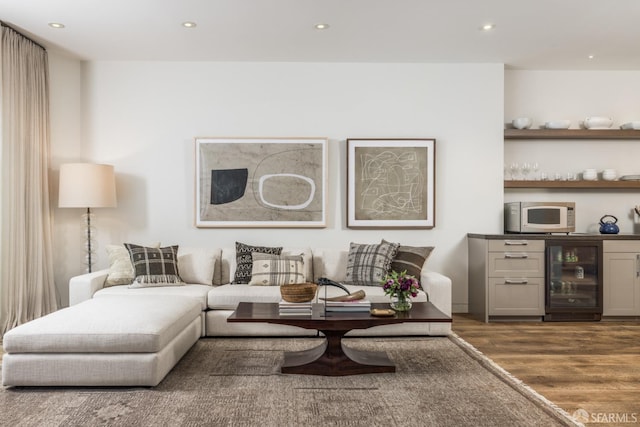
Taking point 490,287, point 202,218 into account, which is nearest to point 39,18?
point 202,218

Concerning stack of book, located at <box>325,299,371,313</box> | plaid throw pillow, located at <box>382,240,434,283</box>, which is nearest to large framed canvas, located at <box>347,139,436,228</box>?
plaid throw pillow, located at <box>382,240,434,283</box>

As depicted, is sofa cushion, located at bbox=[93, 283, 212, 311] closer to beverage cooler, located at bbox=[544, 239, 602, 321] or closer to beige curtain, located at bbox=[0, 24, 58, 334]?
beige curtain, located at bbox=[0, 24, 58, 334]

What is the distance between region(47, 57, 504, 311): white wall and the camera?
4980mm

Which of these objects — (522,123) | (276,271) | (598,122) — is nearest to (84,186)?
(276,271)

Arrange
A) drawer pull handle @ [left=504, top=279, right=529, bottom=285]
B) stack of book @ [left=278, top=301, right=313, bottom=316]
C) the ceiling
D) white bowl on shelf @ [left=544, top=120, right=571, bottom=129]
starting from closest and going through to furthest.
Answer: stack of book @ [left=278, top=301, right=313, bottom=316] → the ceiling → drawer pull handle @ [left=504, top=279, right=529, bottom=285] → white bowl on shelf @ [left=544, top=120, right=571, bottom=129]

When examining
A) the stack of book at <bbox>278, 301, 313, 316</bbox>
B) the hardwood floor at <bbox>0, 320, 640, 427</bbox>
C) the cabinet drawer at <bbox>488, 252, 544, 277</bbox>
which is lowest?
the hardwood floor at <bbox>0, 320, 640, 427</bbox>

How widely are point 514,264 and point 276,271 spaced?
234 cm

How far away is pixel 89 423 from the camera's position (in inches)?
90.2

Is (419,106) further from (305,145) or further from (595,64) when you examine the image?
(595,64)

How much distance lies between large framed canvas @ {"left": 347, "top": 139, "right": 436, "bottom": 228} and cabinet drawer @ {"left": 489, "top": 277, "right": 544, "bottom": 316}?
92 centimetres

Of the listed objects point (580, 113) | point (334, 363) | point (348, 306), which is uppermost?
point (580, 113)

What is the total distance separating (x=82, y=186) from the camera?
4.42 m

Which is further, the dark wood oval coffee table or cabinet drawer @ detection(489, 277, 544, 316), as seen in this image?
cabinet drawer @ detection(489, 277, 544, 316)

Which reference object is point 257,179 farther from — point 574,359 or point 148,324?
point 574,359
